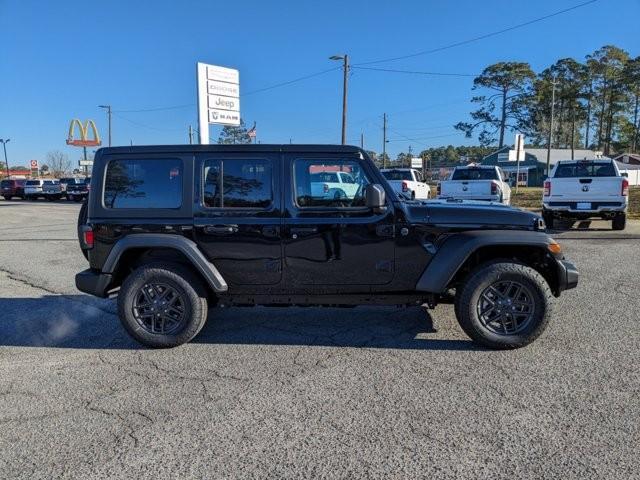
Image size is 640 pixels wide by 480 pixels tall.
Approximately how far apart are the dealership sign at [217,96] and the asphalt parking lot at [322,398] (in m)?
15.8

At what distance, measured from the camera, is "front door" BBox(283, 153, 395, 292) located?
4.53 m

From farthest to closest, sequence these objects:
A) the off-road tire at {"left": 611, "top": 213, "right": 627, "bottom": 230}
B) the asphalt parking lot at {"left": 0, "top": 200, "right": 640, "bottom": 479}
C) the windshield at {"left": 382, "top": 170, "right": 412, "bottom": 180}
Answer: the windshield at {"left": 382, "top": 170, "right": 412, "bottom": 180} → the off-road tire at {"left": 611, "top": 213, "right": 627, "bottom": 230} → the asphalt parking lot at {"left": 0, "top": 200, "right": 640, "bottom": 479}

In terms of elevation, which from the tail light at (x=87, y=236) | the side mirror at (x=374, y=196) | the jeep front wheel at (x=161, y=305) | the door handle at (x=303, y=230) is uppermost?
the side mirror at (x=374, y=196)

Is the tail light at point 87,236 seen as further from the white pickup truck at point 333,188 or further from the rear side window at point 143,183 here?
the white pickup truck at point 333,188

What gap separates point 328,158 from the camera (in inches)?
180

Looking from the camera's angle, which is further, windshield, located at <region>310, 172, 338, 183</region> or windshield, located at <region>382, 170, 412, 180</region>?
windshield, located at <region>382, 170, 412, 180</region>

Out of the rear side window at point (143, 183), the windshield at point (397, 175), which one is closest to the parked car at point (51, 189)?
the windshield at point (397, 175)

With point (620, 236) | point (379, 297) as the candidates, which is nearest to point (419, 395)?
point (379, 297)

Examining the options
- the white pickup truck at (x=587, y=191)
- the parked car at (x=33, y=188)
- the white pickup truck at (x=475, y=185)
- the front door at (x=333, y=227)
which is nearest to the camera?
the front door at (x=333, y=227)

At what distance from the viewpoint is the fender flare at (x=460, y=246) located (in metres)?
4.39

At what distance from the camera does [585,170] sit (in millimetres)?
13086

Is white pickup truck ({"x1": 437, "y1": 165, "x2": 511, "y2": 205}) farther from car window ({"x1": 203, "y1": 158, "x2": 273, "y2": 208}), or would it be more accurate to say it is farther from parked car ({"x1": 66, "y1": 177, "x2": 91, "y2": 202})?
parked car ({"x1": 66, "y1": 177, "x2": 91, "y2": 202})

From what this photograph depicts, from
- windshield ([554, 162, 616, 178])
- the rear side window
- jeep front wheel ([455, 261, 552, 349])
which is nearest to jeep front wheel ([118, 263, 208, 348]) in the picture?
the rear side window

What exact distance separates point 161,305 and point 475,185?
1213cm
